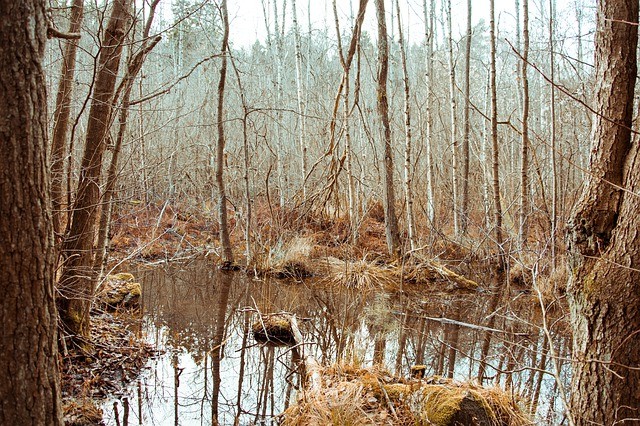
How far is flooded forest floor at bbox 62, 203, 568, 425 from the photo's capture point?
4391mm

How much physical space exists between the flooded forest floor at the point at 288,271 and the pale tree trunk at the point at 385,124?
499mm

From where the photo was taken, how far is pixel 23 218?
6.23ft

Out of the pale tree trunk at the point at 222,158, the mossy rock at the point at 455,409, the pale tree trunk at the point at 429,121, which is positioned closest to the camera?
the mossy rock at the point at 455,409

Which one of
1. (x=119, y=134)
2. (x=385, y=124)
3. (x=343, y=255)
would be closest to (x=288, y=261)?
(x=343, y=255)

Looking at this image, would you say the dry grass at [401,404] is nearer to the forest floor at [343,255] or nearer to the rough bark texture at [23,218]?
the rough bark texture at [23,218]

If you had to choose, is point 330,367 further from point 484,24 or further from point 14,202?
point 484,24

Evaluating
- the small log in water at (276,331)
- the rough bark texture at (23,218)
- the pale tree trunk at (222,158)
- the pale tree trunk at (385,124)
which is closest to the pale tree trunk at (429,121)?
the pale tree trunk at (385,124)

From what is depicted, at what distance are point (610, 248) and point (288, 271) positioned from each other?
22.9 ft

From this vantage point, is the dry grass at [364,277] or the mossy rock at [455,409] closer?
the mossy rock at [455,409]

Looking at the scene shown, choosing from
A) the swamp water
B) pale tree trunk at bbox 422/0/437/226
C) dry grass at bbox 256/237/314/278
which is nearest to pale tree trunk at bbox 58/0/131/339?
the swamp water

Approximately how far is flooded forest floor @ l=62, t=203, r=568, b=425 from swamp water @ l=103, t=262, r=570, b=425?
21cm

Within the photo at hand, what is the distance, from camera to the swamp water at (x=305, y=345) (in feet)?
13.1

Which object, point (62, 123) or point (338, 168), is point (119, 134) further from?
point (338, 168)

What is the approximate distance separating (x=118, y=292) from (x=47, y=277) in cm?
523
